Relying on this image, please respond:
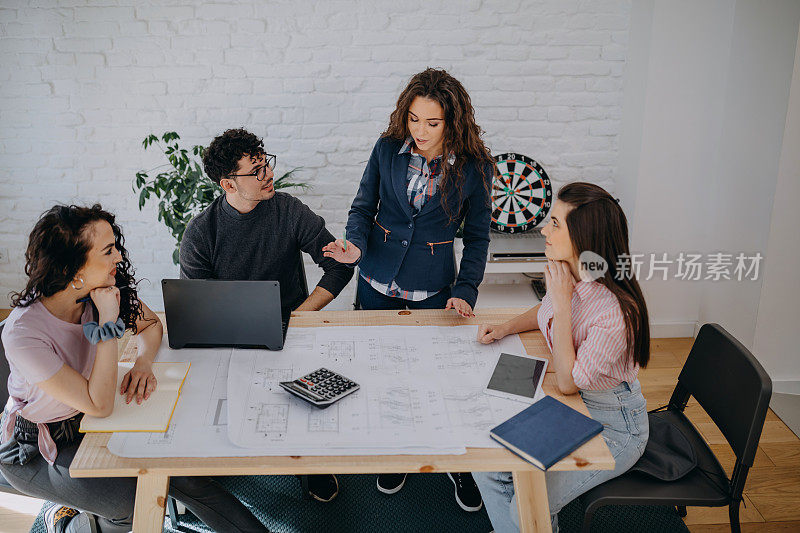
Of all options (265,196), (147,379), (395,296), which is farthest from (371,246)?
(147,379)

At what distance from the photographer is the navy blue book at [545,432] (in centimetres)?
132

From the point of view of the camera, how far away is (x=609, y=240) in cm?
157

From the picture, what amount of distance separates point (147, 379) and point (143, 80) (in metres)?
2.07

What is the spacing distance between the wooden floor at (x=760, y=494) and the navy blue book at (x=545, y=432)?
103 centimetres

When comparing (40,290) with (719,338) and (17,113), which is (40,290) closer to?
(719,338)

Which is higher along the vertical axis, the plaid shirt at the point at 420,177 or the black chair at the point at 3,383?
the plaid shirt at the point at 420,177

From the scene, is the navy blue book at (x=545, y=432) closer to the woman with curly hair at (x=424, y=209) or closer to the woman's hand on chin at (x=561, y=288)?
the woman's hand on chin at (x=561, y=288)

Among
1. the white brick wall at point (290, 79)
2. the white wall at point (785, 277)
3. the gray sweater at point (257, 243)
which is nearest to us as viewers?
the gray sweater at point (257, 243)

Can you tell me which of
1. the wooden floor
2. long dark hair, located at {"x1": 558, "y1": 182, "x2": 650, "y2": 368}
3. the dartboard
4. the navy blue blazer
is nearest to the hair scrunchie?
the navy blue blazer

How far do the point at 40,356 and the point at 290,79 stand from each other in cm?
204

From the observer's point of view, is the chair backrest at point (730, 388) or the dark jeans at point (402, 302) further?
the dark jeans at point (402, 302)

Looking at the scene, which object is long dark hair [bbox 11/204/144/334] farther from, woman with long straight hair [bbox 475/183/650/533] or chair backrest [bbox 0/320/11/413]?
woman with long straight hair [bbox 475/183/650/533]

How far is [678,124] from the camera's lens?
306 centimetres

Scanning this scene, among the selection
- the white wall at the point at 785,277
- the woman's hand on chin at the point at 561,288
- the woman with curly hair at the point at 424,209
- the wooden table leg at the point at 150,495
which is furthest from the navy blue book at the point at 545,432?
the white wall at the point at 785,277
